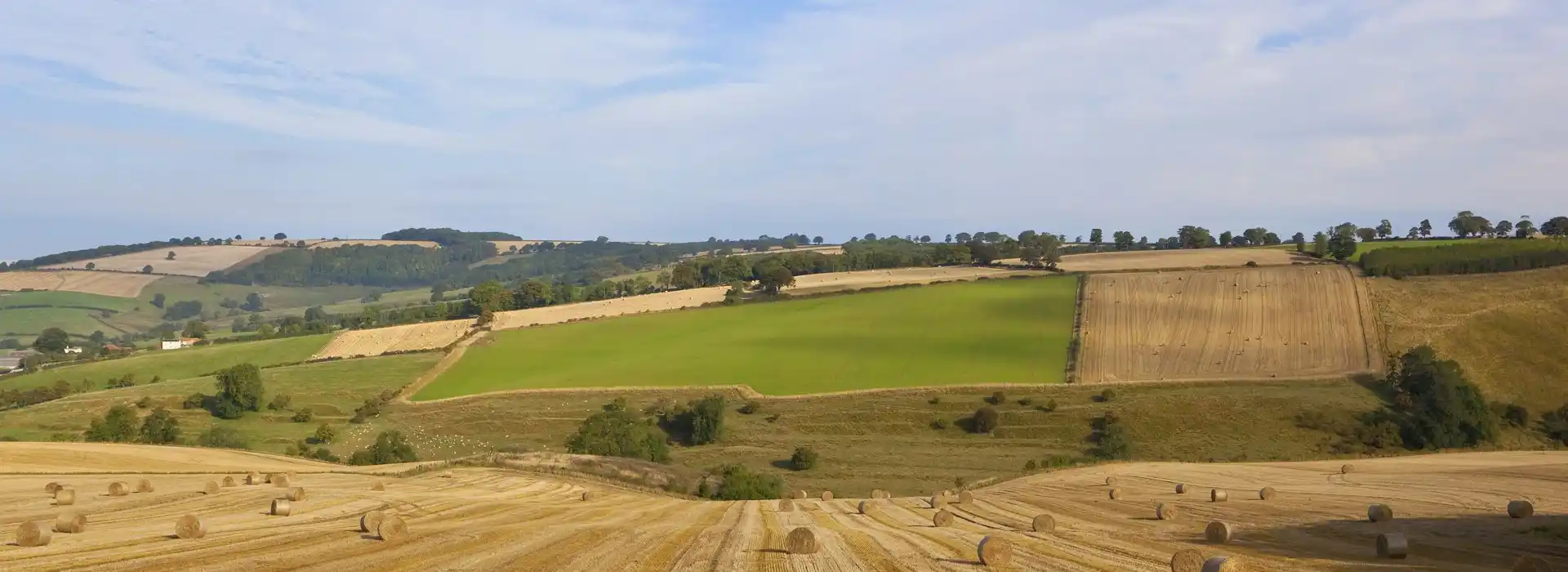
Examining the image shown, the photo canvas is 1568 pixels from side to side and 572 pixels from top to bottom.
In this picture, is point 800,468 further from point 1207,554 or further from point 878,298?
point 878,298

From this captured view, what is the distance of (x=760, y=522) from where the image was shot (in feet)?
73.4

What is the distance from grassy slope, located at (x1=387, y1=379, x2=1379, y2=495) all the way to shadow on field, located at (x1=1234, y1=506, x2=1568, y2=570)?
104 ft

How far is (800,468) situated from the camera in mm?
58156

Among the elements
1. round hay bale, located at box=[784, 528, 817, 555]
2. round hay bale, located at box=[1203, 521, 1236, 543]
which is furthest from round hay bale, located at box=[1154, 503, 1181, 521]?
round hay bale, located at box=[784, 528, 817, 555]

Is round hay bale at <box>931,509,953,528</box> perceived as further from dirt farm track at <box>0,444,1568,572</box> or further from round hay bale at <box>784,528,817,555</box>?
round hay bale at <box>784,528,817,555</box>

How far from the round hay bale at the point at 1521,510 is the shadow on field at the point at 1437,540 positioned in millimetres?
139

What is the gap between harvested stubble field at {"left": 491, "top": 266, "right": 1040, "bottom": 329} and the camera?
114 metres

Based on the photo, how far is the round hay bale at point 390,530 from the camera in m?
16.8

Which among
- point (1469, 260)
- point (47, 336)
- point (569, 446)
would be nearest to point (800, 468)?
point (569, 446)

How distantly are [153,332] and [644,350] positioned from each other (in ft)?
452

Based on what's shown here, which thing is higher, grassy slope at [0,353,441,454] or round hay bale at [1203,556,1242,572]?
round hay bale at [1203,556,1242,572]

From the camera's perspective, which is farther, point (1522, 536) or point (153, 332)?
point (153, 332)

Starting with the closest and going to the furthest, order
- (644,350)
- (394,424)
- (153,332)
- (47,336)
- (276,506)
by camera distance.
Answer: (276,506), (394,424), (644,350), (47,336), (153,332)

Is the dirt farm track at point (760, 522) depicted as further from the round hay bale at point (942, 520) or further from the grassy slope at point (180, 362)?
the grassy slope at point (180, 362)
